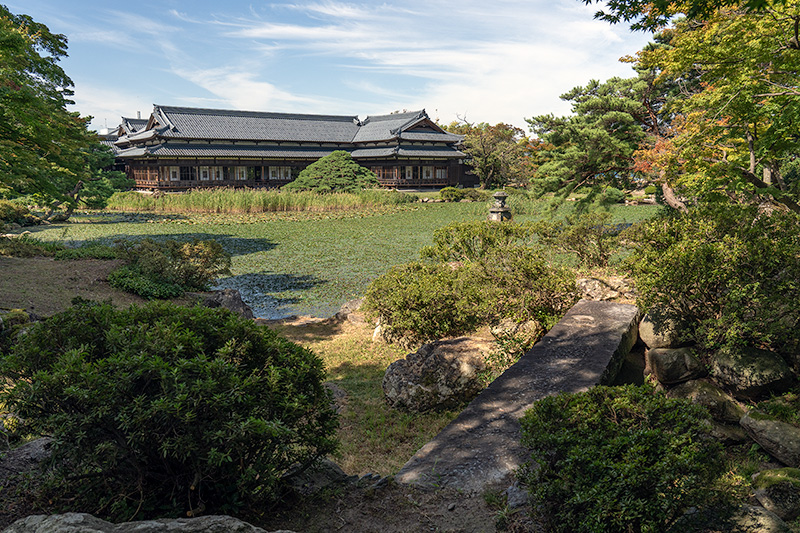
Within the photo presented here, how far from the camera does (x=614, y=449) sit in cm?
267

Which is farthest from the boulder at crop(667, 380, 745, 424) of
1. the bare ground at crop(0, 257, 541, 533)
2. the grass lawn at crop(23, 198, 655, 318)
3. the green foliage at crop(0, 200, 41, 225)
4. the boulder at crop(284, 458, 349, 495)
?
the green foliage at crop(0, 200, 41, 225)

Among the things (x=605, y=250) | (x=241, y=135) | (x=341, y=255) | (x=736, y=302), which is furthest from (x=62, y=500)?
(x=241, y=135)

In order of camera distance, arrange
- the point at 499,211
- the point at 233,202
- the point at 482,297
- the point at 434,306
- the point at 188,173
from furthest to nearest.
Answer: the point at 188,173 → the point at 233,202 → the point at 499,211 → the point at 434,306 → the point at 482,297

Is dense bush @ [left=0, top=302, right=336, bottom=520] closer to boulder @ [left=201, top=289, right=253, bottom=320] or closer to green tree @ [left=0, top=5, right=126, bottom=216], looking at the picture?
boulder @ [left=201, top=289, right=253, bottom=320]

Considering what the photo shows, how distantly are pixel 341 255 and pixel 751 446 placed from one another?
491 inches

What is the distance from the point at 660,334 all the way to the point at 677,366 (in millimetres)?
477

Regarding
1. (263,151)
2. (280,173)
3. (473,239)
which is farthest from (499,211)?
(280,173)

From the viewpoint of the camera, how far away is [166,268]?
10852 mm

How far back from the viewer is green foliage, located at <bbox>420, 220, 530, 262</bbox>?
8.58 metres

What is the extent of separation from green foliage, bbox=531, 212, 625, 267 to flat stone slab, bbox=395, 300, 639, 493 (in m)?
2.97

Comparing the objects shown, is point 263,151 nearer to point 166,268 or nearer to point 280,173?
point 280,173

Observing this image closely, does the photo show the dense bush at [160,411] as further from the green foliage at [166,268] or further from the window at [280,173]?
the window at [280,173]

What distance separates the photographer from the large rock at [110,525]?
2133mm

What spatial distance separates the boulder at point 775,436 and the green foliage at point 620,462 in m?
1.29
